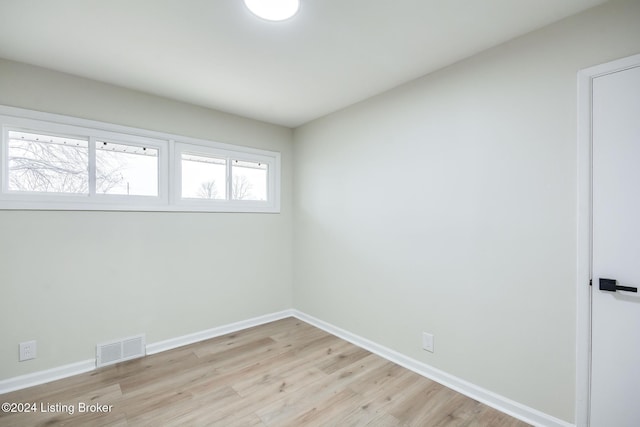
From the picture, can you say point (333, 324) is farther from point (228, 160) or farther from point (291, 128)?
point (291, 128)

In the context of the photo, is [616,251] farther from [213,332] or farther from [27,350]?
[27,350]

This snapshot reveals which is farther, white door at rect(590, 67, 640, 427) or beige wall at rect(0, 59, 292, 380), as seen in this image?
beige wall at rect(0, 59, 292, 380)

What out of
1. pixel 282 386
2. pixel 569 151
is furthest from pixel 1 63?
pixel 569 151

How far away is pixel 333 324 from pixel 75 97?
3.35m

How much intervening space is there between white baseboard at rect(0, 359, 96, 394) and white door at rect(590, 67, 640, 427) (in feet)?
12.1

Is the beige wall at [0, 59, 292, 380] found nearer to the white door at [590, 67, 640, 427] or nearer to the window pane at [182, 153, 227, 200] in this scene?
the window pane at [182, 153, 227, 200]

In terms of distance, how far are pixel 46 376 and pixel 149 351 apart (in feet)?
2.39

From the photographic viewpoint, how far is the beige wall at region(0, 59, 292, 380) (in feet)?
7.45

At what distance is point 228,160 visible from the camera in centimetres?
344

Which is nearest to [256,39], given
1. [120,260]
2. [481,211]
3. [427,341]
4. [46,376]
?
[481,211]

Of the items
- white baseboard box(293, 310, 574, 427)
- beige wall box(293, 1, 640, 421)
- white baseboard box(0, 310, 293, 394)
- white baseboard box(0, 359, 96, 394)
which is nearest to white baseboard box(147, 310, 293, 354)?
white baseboard box(0, 310, 293, 394)

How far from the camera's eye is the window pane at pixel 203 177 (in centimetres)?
314

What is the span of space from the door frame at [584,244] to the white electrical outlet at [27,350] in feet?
12.6

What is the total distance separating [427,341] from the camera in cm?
243
